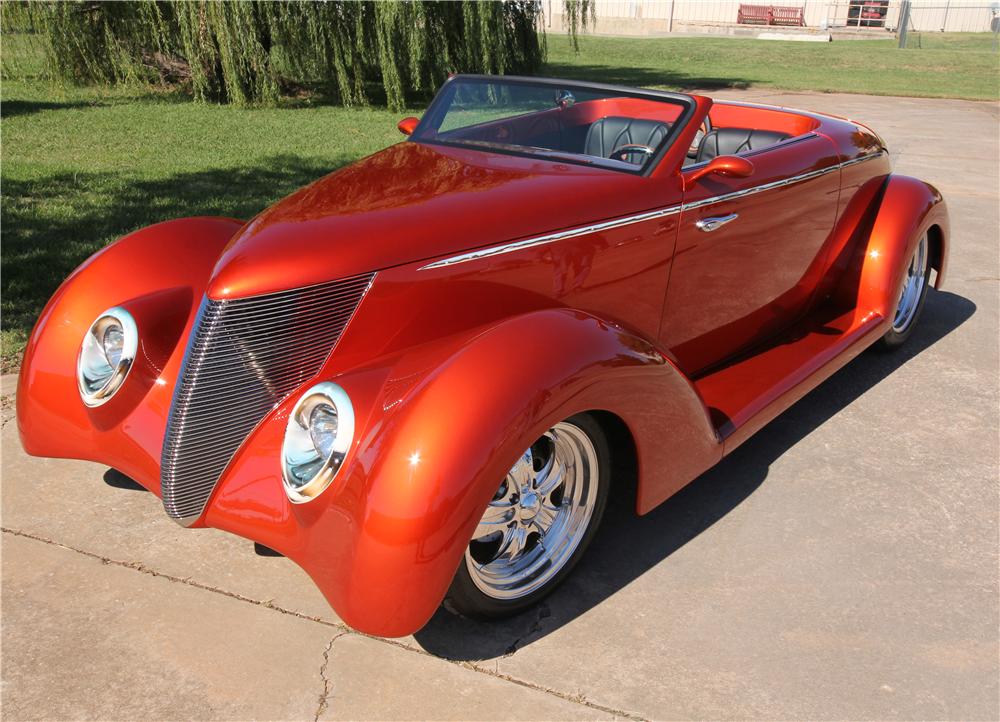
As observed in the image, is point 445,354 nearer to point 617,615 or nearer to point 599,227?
point 599,227

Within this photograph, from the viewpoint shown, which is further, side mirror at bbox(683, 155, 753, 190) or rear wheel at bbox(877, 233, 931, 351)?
rear wheel at bbox(877, 233, 931, 351)

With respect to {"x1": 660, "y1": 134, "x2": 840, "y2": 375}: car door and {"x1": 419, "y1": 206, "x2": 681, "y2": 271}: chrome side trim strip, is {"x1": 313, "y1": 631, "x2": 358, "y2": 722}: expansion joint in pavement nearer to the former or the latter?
{"x1": 419, "y1": 206, "x2": 681, "y2": 271}: chrome side trim strip

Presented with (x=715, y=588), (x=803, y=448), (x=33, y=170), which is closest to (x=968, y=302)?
(x=803, y=448)

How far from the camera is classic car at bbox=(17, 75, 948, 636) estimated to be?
2.31 meters

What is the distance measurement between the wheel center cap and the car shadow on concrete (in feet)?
1.06

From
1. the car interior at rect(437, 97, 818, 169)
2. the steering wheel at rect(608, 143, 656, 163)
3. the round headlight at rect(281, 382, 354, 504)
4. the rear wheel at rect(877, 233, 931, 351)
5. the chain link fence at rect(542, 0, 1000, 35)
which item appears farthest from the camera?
the chain link fence at rect(542, 0, 1000, 35)

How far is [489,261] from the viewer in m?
2.84

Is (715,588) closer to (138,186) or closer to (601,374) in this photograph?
(601,374)

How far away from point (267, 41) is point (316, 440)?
38.6ft

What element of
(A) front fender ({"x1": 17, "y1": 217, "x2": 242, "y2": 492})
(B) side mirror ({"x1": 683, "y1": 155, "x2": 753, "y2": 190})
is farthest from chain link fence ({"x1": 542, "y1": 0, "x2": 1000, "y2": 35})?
(A) front fender ({"x1": 17, "y1": 217, "x2": 242, "y2": 492})

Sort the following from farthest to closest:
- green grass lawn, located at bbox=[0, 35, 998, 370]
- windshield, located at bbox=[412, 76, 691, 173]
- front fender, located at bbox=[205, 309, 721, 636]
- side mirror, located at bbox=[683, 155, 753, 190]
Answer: green grass lawn, located at bbox=[0, 35, 998, 370] → windshield, located at bbox=[412, 76, 691, 173] → side mirror, located at bbox=[683, 155, 753, 190] → front fender, located at bbox=[205, 309, 721, 636]

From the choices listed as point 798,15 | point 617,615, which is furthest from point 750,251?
point 798,15

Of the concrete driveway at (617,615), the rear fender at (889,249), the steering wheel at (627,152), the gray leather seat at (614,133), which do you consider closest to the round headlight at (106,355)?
the concrete driveway at (617,615)

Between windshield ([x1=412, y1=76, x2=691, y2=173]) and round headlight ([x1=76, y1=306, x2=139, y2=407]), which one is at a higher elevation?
windshield ([x1=412, y1=76, x2=691, y2=173])
